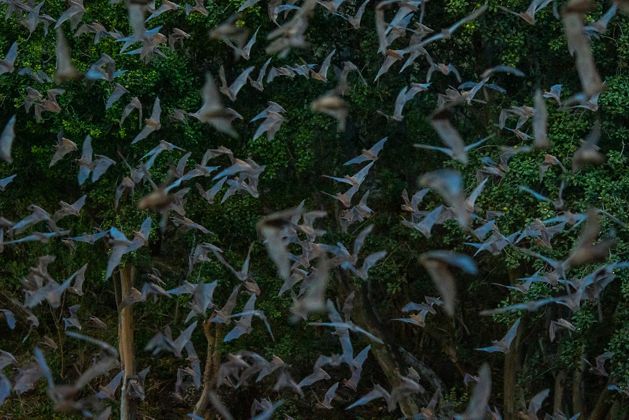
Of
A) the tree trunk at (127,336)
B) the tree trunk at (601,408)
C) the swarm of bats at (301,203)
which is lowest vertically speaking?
the tree trunk at (127,336)

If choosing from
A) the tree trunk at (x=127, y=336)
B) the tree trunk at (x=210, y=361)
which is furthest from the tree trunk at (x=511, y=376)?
the tree trunk at (x=127, y=336)

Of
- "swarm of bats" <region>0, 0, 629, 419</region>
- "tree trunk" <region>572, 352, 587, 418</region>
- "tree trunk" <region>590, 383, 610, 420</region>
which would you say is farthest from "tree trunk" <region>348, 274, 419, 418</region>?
"tree trunk" <region>590, 383, 610, 420</region>

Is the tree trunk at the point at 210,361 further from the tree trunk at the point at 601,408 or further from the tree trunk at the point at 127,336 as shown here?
the tree trunk at the point at 601,408

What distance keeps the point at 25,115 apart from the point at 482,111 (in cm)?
548

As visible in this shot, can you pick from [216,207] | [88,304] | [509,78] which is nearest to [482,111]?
[509,78]

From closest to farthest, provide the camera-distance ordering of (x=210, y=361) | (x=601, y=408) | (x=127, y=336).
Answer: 1. (x=601, y=408)
2. (x=210, y=361)
3. (x=127, y=336)

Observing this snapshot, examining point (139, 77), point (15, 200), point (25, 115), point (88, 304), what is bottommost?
point (88, 304)

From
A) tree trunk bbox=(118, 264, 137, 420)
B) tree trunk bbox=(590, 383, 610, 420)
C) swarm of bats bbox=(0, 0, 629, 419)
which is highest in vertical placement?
swarm of bats bbox=(0, 0, 629, 419)

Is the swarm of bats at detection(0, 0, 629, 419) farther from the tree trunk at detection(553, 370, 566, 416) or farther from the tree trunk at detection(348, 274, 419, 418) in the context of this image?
the tree trunk at detection(553, 370, 566, 416)

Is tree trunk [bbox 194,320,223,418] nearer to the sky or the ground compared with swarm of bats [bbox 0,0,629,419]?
nearer to the ground

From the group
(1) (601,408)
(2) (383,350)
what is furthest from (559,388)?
(2) (383,350)

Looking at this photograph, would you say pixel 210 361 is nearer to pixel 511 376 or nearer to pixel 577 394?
pixel 511 376

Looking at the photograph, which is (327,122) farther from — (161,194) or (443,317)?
(161,194)

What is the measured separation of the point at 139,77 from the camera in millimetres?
10688
